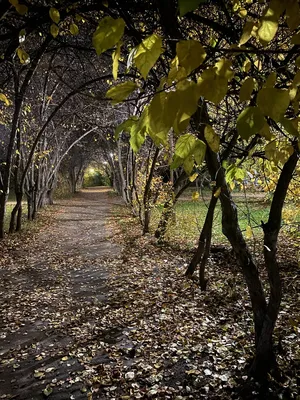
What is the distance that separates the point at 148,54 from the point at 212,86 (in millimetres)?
202

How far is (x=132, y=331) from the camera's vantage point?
5098mm

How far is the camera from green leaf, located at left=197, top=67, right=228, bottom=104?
89 centimetres

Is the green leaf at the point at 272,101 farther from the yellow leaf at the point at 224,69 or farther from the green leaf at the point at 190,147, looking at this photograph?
the green leaf at the point at 190,147

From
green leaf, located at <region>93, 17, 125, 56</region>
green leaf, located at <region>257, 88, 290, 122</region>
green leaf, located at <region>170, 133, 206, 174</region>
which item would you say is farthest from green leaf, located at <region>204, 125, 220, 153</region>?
green leaf, located at <region>93, 17, 125, 56</region>

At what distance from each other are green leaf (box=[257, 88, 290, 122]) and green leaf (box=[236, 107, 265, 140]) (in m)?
0.02

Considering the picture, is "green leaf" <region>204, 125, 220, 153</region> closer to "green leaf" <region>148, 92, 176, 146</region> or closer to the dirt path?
"green leaf" <region>148, 92, 176, 146</region>

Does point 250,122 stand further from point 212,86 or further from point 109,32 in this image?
point 109,32

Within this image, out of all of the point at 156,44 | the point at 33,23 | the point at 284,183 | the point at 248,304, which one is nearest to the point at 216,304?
the point at 248,304

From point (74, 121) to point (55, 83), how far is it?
6.09 m

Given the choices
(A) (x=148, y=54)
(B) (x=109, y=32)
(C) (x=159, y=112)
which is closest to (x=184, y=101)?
(C) (x=159, y=112)

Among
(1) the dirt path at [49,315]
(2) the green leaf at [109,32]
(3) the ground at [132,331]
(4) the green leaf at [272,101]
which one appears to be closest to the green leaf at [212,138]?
(4) the green leaf at [272,101]

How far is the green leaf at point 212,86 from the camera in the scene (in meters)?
0.89

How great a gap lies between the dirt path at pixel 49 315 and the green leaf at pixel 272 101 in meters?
3.78

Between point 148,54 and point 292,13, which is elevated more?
point 292,13
